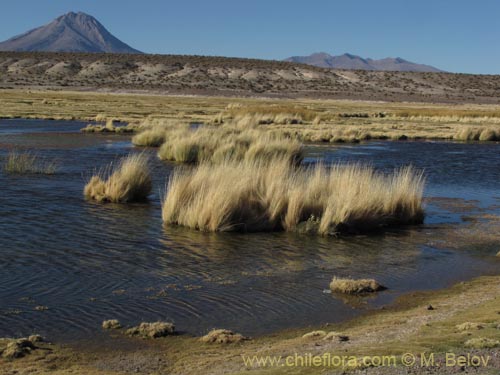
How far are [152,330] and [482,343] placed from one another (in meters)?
3.74

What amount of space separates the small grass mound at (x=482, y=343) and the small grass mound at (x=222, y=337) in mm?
2619

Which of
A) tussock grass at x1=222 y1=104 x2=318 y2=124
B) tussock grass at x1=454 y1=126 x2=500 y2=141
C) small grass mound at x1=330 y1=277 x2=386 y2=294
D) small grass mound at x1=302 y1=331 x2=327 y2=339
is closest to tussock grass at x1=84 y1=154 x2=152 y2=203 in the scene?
small grass mound at x1=330 y1=277 x2=386 y2=294

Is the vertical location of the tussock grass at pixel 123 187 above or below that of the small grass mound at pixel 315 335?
above

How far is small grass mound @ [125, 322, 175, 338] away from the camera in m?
8.23

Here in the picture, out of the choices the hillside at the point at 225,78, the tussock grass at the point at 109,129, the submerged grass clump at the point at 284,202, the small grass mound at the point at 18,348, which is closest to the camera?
the small grass mound at the point at 18,348

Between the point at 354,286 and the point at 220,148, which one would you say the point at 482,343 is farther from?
the point at 220,148

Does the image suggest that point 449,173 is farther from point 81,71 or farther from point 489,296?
point 81,71

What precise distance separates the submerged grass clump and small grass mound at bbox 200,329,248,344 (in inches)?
244

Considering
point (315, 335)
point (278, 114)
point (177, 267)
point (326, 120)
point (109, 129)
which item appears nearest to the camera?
point (315, 335)

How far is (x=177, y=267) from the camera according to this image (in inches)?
453

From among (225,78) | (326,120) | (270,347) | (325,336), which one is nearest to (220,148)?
(325,336)

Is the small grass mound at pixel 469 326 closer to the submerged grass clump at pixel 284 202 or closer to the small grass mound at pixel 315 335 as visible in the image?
the small grass mound at pixel 315 335

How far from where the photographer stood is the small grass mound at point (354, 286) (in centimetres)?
1035

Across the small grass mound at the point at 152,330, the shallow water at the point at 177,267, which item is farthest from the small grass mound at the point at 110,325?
the small grass mound at the point at 152,330
